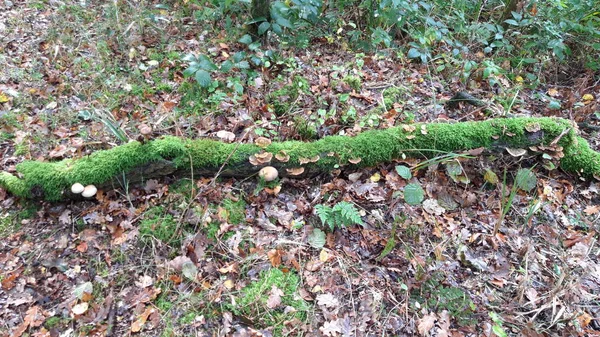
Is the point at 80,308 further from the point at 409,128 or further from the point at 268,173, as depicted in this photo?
the point at 409,128

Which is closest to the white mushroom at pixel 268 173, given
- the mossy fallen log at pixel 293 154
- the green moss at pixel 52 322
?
the mossy fallen log at pixel 293 154

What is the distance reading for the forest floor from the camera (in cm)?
285

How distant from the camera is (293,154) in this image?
359 centimetres

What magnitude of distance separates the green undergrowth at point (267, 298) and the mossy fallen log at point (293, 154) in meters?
1.04

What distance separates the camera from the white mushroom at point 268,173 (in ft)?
11.6

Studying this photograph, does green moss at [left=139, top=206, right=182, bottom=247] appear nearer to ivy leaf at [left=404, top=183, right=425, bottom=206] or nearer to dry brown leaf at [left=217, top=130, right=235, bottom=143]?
dry brown leaf at [left=217, top=130, right=235, bottom=143]

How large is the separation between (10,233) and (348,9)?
514 centimetres

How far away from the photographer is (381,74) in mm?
4977

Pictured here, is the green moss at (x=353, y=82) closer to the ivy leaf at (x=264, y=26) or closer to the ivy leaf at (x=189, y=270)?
the ivy leaf at (x=264, y=26)

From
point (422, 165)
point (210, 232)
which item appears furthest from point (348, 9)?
point (210, 232)

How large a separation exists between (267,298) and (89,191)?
1.81 m

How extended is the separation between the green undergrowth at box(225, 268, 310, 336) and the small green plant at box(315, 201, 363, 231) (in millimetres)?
545

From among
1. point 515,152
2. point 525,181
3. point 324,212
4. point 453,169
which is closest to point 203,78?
point 324,212

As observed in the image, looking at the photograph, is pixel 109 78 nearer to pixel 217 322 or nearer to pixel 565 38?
pixel 217 322
